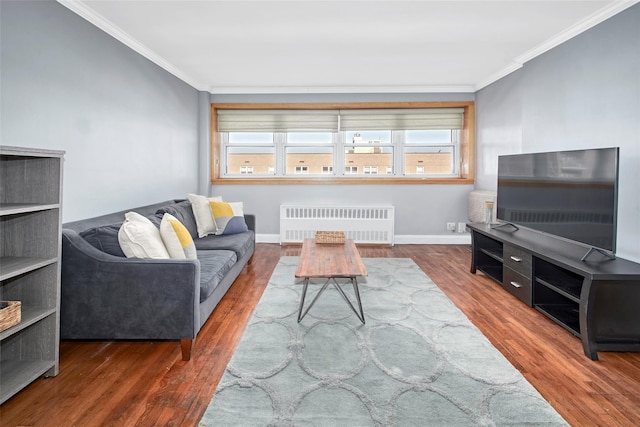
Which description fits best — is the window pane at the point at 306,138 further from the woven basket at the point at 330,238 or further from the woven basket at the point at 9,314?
the woven basket at the point at 9,314

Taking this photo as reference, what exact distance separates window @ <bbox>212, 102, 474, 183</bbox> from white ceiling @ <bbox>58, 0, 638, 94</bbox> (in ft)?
2.31

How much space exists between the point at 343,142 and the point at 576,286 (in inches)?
158

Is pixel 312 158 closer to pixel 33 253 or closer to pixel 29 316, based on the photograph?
pixel 33 253

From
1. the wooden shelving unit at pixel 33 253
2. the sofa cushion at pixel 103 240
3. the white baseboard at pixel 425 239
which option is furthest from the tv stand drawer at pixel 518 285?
the wooden shelving unit at pixel 33 253

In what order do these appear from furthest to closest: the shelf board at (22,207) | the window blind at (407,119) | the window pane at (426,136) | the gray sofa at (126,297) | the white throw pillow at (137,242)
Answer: the window pane at (426,136) → the window blind at (407,119) → the white throw pillow at (137,242) → the gray sofa at (126,297) → the shelf board at (22,207)

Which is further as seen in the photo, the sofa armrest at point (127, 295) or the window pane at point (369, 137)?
the window pane at point (369, 137)

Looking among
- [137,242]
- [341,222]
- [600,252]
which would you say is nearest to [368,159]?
[341,222]

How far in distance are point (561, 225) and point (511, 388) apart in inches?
69.1

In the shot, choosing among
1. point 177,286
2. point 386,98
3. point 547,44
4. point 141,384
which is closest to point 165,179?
point 177,286

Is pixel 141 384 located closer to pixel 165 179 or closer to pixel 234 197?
pixel 165 179

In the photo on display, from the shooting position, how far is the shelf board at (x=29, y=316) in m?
1.78

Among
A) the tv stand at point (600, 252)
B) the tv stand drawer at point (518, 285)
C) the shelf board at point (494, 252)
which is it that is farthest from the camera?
the shelf board at point (494, 252)

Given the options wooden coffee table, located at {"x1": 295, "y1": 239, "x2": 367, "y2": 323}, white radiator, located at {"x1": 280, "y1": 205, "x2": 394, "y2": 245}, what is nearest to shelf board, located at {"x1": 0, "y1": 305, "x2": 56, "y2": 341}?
wooden coffee table, located at {"x1": 295, "y1": 239, "x2": 367, "y2": 323}

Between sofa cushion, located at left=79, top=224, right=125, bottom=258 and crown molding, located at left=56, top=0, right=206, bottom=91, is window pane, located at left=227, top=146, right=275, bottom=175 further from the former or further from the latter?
sofa cushion, located at left=79, top=224, right=125, bottom=258
